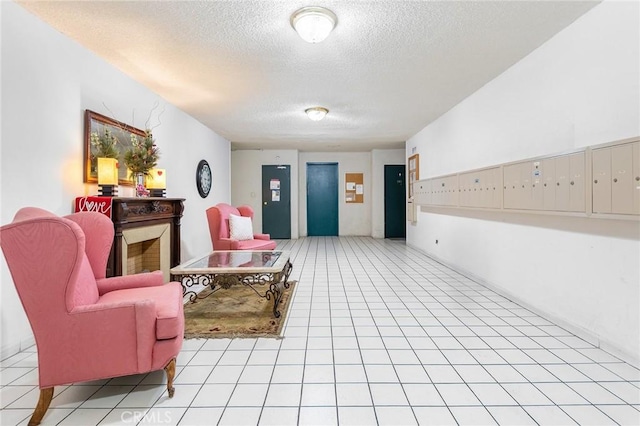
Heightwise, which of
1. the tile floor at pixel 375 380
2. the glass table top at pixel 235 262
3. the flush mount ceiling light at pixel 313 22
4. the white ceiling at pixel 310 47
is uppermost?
the white ceiling at pixel 310 47

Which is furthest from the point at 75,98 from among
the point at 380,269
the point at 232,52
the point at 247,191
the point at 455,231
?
the point at 247,191

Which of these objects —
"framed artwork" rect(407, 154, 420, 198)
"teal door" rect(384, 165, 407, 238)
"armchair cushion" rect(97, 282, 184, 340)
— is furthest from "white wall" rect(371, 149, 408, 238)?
"armchair cushion" rect(97, 282, 184, 340)

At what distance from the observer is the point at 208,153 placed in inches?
239

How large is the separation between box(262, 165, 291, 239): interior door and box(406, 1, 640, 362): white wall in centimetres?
540

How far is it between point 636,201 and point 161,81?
4.44 metres

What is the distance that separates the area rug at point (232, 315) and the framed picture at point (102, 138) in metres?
1.56

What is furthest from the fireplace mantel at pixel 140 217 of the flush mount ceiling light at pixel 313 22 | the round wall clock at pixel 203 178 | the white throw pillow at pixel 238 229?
the flush mount ceiling light at pixel 313 22

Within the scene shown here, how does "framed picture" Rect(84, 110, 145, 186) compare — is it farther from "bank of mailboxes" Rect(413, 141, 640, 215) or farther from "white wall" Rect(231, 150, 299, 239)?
"white wall" Rect(231, 150, 299, 239)

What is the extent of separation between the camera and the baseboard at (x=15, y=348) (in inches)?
84.9

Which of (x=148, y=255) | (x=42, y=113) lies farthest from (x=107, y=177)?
(x=148, y=255)

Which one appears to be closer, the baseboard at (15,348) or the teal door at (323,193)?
the baseboard at (15,348)

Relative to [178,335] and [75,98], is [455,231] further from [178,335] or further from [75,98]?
[75,98]

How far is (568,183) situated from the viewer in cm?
246

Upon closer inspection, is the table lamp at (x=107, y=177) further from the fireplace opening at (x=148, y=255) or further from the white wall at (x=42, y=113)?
the fireplace opening at (x=148, y=255)
